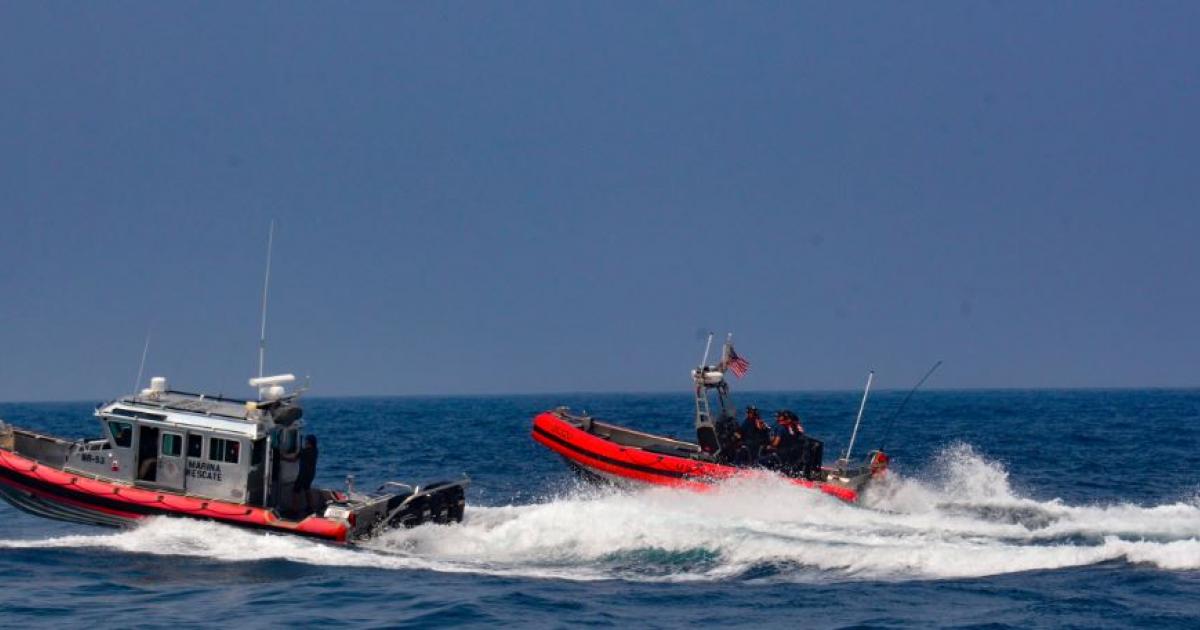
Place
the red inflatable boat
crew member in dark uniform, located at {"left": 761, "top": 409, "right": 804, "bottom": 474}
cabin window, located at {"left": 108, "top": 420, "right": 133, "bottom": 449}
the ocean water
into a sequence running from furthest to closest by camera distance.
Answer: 1. crew member in dark uniform, located at {"left": 761, "top": 409, "right": 804, "bottom": 474}
2. the red inflatable boat
3. cabin window, located at {"left": 108, "top": 420, "right": 133, "bottom": 449}
4. the ocean water

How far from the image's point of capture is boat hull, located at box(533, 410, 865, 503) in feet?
66.9

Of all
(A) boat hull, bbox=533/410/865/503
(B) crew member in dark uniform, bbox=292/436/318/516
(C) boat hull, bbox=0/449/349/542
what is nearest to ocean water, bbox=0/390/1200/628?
(C) boat hull, bbox=0/449/349/542

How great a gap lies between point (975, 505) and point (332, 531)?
10.5 m

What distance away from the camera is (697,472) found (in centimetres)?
2088

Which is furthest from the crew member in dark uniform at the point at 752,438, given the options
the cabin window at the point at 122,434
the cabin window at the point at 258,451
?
the cabin window at the point at 122,434

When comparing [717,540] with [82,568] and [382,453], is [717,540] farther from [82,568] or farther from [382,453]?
[382,453]

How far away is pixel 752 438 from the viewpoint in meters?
21.2

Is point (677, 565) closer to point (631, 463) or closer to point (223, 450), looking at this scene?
point (223, 450)

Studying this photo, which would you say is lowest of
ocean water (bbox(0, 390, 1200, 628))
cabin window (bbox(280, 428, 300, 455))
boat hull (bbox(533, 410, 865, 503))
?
ocean water (bbox(0, 390, 1200, 628))

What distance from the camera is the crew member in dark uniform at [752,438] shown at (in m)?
21.0

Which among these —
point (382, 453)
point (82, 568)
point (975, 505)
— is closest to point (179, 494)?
point (82, 568)

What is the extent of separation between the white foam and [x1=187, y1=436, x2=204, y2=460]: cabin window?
98 cm

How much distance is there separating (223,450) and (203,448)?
287 mm

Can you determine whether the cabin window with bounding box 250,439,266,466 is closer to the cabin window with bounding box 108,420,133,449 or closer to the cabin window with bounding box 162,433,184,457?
the cabin window with bounding box 162,433,184,457
